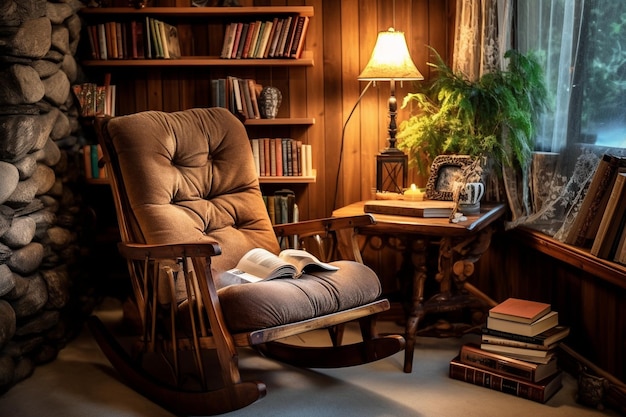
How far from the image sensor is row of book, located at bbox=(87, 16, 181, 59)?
3611mm

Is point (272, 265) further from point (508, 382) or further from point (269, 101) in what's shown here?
point (269, 101)

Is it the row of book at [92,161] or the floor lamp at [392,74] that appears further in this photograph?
the row of book at [92,161]

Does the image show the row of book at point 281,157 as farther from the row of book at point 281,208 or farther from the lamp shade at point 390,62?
the lamp shade at point 390,62

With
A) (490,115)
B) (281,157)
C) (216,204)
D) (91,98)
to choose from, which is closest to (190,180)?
(216,204)

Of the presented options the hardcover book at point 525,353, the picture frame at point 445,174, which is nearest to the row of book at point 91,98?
the picture frame at point 445,174

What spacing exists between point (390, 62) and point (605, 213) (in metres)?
1.22

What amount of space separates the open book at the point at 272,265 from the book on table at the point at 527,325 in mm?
621

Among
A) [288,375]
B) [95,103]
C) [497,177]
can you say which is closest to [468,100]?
[497,177]

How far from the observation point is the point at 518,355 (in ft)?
8.92

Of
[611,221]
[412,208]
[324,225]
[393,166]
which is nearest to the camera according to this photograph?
[611,221]

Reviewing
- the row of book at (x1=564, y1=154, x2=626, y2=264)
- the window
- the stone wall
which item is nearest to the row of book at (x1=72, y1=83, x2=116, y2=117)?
the stone wall

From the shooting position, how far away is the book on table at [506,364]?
2648mm

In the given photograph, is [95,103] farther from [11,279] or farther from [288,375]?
[288,375]

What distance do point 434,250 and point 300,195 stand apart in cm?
77
